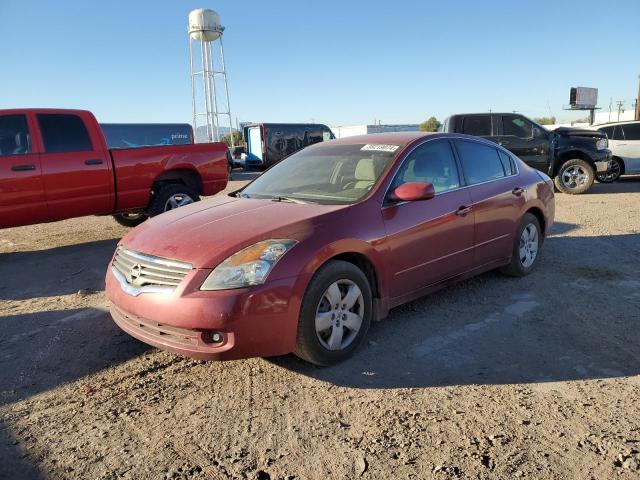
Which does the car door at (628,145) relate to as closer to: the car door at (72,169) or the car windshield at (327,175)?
the car windshield at (327,175)

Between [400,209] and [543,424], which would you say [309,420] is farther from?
[400,209]

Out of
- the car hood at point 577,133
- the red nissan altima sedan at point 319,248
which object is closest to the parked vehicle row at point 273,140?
the car hood at point 577,133

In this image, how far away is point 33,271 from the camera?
20.4ft

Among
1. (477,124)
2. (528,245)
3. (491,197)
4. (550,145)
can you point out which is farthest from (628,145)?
(491,197)

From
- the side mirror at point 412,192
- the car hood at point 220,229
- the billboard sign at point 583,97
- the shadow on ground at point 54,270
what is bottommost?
the shadow on ground at point 54,270

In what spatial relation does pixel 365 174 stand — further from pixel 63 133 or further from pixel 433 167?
pixel 63 133

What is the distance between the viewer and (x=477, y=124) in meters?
12.4

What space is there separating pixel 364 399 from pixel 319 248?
973mm

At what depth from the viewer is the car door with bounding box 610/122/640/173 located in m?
13.7

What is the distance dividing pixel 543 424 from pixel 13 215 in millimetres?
6464

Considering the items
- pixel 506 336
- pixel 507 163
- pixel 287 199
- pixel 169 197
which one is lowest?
pixel 506 336

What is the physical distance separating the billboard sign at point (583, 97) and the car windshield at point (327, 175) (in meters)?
52.0

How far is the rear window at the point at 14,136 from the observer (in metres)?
6.47

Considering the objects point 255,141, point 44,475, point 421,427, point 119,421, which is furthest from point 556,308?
point 255,141
